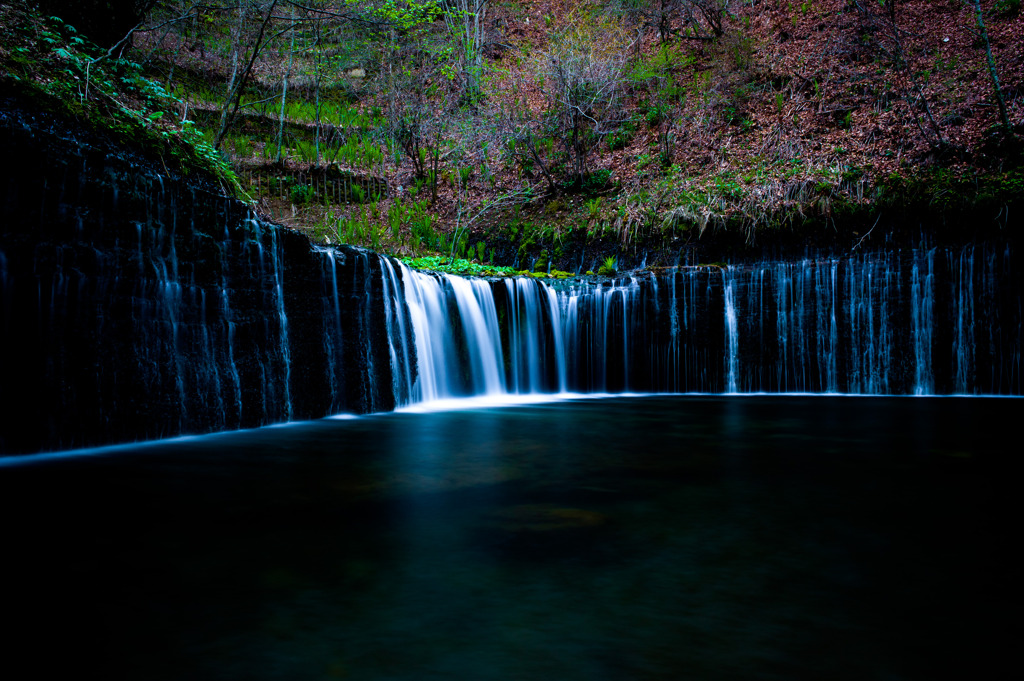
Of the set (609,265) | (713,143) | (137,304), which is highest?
(713,143)

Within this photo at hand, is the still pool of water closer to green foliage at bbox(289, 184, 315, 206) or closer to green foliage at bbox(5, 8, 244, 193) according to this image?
green foliage at bbox(5, 8, 244, 193)

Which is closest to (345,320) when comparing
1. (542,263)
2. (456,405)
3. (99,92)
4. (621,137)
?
(456,405)

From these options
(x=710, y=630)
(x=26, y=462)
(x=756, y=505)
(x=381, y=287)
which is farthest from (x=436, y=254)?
(x=710, y=630)

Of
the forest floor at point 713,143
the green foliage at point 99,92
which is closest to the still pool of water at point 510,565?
the green foliage at point 99,92

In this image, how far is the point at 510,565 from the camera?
2.38m

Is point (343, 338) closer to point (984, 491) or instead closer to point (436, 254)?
point (984, 491)

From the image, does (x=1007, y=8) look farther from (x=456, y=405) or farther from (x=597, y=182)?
(x=456, y=405)

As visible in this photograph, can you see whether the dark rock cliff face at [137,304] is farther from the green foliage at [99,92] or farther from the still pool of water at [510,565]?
the still pool of water at [510,565]

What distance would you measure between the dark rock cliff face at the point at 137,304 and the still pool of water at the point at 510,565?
0.72 m

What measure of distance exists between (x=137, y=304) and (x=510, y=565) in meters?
4.66

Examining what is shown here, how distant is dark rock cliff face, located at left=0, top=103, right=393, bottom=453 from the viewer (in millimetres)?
4480

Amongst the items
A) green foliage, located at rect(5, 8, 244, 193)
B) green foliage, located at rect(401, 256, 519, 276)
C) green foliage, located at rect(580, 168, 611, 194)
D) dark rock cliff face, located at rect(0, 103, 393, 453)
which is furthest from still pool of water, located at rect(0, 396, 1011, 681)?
green foliage, located at rect(580, 168, 611, 194)

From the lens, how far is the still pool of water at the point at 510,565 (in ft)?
5.46

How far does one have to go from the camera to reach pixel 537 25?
79.4 feet
